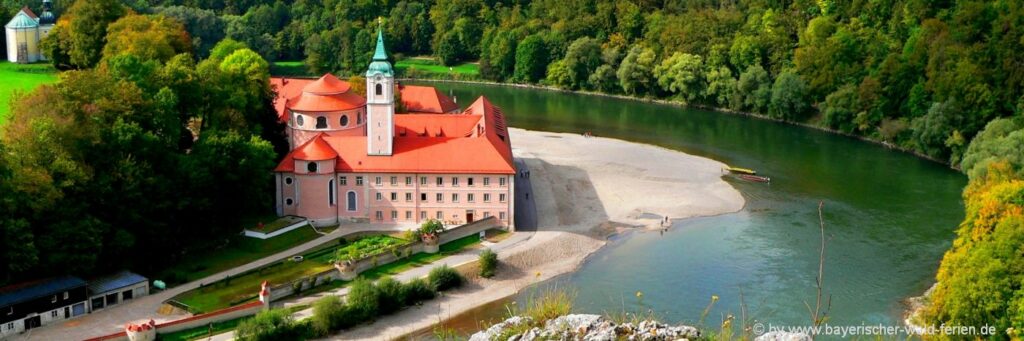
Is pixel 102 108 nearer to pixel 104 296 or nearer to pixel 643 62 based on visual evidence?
pixel 104 296

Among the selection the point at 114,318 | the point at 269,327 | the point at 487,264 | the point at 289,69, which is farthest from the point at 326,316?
the point at 289,69

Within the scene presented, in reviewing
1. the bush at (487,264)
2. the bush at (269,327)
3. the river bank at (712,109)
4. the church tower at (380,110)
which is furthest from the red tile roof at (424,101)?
the bush at (269,327)

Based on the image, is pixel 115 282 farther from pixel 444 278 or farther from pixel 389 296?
pixel 444 278

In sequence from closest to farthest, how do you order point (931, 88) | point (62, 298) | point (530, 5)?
point (62, 298), point (931, 88), point (530, 5)

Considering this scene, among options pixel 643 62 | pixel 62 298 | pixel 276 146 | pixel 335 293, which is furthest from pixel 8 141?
pixel 643 62

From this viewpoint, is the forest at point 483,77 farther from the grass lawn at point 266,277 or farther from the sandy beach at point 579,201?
the sandy beach at point 579,201

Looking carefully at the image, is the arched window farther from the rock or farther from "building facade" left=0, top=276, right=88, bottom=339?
the rock
